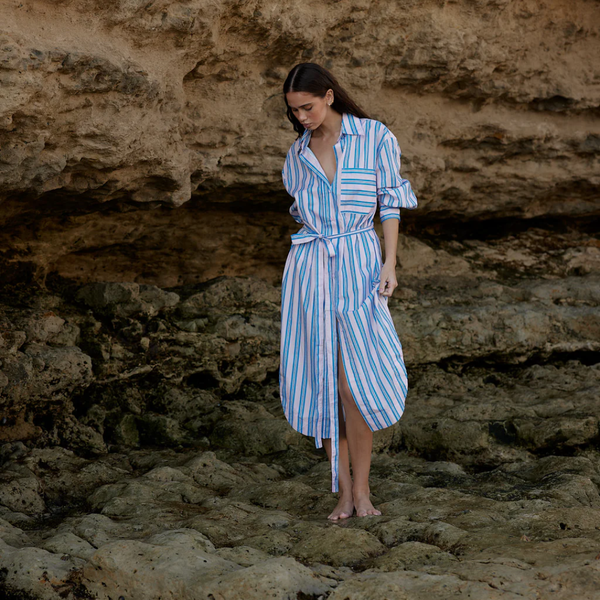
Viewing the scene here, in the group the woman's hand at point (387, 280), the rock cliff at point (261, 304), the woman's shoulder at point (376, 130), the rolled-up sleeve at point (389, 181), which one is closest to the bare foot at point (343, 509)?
the rock cliff at point (261, 304)

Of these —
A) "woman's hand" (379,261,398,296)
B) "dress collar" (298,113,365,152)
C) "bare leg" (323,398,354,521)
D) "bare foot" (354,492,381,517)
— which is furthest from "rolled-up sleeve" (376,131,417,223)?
"bare foot" (354,492,381,517)

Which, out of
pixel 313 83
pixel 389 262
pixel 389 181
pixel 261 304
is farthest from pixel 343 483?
pixel 261 304

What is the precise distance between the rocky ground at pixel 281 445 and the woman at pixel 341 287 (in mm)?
359

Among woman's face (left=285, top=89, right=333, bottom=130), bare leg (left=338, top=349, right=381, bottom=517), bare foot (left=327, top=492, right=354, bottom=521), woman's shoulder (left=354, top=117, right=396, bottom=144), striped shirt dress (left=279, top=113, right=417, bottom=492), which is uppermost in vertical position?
woman's face (left=285, top=89, right=333, bottom=130)

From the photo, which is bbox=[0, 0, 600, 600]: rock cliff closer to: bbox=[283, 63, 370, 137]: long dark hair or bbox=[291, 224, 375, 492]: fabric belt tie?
bbox=[291, 224, 375, 492]: fabric belt tie

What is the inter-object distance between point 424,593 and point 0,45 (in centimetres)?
252

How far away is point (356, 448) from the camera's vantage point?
3127mm

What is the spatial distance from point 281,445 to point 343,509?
3.32ft

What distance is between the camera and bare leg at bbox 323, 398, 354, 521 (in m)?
3.09

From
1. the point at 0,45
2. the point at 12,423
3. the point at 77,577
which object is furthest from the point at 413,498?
the point at 0,45

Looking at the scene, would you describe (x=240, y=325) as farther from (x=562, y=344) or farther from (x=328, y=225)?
(x=562, y=344)

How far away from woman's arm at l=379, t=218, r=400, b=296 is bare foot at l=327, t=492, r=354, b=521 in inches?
32.4

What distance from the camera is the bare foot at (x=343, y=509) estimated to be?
121 inches

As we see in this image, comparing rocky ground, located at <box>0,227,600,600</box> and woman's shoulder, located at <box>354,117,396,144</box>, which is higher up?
woman's shoulder, located at <box>354,117,396,144</box>
